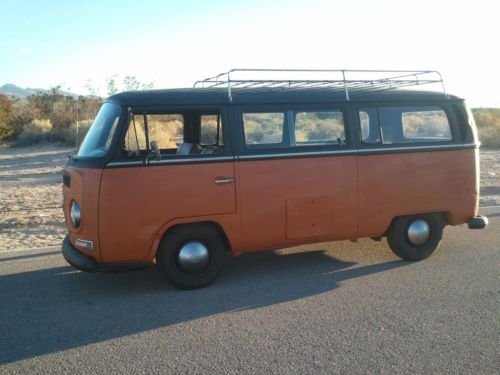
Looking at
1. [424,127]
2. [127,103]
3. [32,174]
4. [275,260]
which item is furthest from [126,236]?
[32,174]

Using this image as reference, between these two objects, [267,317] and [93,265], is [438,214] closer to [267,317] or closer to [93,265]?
[267,317]

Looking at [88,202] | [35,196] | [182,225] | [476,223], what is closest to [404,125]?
[476,223]

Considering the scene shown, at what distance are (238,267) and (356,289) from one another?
1730 millimetres

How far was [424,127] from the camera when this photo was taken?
22.2ft

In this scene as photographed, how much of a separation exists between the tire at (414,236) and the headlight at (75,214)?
159 inches

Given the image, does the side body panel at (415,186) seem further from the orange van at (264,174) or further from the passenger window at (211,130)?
the passenger window at (211,130)

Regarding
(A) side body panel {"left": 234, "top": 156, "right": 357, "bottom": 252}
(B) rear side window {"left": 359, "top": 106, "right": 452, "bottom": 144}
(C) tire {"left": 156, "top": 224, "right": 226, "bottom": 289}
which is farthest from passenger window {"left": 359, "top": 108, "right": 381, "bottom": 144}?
(C) tire {"left": 156, "top": 224, "right": 226, "bottom": 289}

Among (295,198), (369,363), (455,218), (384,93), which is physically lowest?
(369,363)

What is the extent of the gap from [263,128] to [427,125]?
8.05ft

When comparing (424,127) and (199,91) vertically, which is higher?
(199,91)

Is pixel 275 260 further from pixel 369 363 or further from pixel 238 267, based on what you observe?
pixel 369 363

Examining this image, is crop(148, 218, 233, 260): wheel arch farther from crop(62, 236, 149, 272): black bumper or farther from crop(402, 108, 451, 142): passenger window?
A: crop(402, 108, 451, 142): passenger window

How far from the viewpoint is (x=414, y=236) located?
668 centimetres

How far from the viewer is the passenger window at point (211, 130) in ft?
19.8
